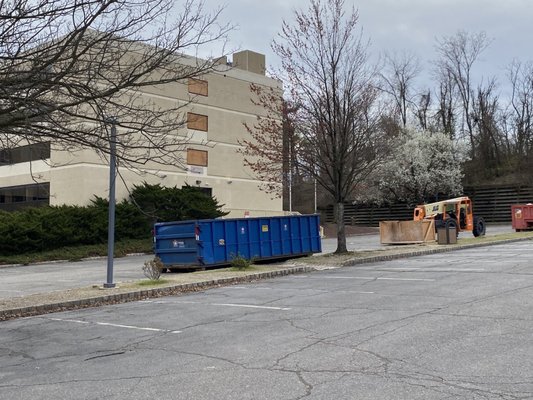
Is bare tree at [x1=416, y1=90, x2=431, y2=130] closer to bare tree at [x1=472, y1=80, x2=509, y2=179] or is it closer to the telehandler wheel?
bare tree at [x1=472, y1=80, x2=509, y2=179]

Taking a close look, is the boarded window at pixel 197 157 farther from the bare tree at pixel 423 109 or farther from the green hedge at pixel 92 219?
the bare tree at pixel 423 109

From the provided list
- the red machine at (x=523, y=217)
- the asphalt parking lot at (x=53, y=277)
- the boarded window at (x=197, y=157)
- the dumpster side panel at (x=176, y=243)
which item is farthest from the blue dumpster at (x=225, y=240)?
the red machine at (x=523, y=217)

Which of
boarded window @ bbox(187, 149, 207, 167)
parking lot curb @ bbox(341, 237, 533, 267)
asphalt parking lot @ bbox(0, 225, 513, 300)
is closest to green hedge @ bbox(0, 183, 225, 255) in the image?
asphalt parking lot @ bbox(0, 225, 513, 300)

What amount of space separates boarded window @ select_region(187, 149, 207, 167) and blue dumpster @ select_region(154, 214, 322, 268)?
60.6 feet

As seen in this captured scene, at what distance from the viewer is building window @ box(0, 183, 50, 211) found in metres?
36.4

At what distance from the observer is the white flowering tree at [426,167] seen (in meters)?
54.3

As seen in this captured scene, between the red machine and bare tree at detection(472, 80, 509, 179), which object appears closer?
the red machine

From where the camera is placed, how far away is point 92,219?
101 feet

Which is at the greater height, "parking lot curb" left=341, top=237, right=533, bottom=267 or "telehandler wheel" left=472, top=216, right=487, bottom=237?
"telehandler wheel" left=472, top=216, right=487, bottom=237

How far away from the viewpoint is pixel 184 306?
11562 millimetres

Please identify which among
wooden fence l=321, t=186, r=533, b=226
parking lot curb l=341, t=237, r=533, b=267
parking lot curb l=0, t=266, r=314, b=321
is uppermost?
wooden fence l=321, t=186, r=533, b=226

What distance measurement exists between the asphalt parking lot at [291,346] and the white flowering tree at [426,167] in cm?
4273

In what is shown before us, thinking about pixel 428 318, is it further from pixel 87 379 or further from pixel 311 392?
pixel 87 379

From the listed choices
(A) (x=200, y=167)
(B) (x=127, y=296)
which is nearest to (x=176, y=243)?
(B) (x=127, y=296)
